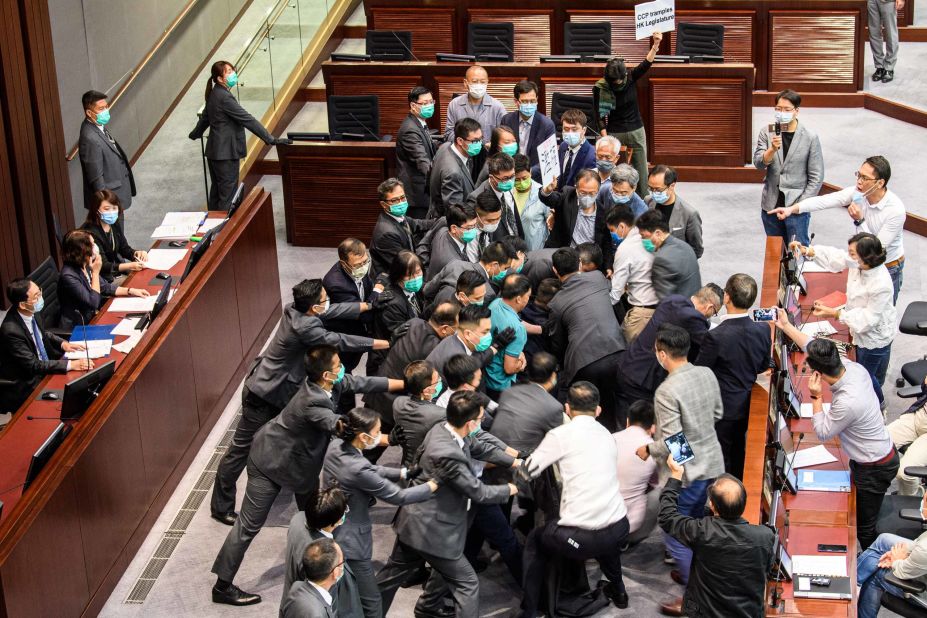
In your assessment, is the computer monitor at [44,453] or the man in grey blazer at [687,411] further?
the man in grey blazer at [687,411]

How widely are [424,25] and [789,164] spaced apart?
479 centimetres

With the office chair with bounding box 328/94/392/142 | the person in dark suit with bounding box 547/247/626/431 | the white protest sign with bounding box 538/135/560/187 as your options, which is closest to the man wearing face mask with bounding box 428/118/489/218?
the white protest sign with bounding box 538/135/560/187

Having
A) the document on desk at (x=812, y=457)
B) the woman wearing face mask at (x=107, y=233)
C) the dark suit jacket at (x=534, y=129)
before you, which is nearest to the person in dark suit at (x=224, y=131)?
the woman wearing face mask at (x=107, y=233)

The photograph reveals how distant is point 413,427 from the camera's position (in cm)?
619

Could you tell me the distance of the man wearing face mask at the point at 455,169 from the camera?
8.60m

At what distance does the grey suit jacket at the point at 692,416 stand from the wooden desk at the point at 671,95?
5.01 meters

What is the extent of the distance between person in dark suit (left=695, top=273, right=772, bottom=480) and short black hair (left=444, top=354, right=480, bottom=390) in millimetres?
1301

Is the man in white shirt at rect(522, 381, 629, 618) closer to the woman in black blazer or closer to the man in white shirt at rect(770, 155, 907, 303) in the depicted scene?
the man in white shirt at rect(770, 155, 907, 303)

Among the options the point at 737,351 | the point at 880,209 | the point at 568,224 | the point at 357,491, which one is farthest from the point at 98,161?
the point at 880,209

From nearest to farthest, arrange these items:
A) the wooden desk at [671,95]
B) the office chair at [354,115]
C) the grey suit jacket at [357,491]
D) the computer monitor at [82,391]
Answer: the grey suit jacket at [357,491]
the computer monitor at [82,391]
the office chair at [354,115]
the wooden desk at [671,95]

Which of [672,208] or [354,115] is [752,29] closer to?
[354,115]

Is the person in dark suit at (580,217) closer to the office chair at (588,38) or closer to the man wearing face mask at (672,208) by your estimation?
the man wearing face mask at (672,208)

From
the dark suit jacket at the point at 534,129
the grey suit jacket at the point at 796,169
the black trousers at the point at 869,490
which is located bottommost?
the black trousers at the point at 869,490

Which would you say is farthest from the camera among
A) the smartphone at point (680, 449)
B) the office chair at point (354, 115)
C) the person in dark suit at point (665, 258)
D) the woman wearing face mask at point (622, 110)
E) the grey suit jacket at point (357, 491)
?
the office chair at point (354, 115)
